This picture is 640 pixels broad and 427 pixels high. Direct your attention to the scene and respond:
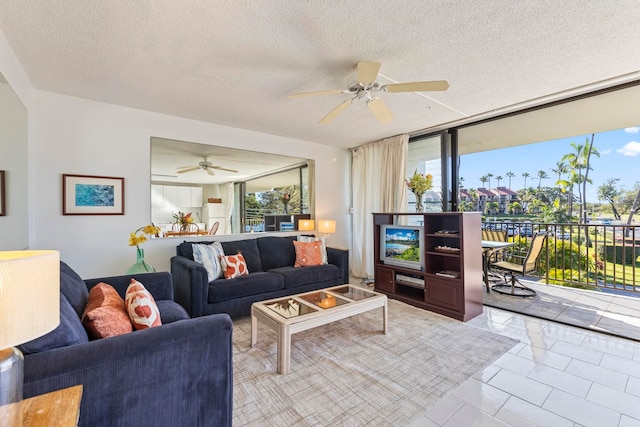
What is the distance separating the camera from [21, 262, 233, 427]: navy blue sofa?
1021 millimetres

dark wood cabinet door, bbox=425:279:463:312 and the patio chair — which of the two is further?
the patio chair

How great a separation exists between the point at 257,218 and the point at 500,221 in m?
4.13

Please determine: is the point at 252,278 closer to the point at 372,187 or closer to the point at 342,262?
the point at 342,262

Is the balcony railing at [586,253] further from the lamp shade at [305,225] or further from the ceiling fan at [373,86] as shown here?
the ceiling fan at [373,86]

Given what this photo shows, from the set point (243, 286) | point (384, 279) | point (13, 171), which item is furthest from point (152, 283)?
point (384, 279)

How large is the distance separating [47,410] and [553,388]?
2647 mm

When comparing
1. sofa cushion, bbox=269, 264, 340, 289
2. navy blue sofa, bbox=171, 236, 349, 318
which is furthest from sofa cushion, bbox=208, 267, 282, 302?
sofa cushion, bbox=269, 264, 340, 289

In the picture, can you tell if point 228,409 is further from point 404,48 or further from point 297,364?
point 404,48

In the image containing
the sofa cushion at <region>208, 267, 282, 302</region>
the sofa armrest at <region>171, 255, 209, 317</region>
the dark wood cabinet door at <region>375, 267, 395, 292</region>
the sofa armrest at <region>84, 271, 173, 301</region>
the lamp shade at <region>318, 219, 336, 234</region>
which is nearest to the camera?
the sofa armrest at <region>84, 271, 173, 301</region>

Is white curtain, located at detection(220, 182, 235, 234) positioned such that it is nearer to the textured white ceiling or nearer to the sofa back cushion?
the sofa back cushion

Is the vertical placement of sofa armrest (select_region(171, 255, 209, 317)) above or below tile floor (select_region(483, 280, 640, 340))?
above

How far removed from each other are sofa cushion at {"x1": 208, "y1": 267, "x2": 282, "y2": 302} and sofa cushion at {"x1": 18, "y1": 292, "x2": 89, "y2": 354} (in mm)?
1569

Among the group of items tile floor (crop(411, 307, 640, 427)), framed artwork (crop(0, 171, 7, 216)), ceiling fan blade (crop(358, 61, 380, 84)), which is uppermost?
ceiling fan blade (crop(358, 61, 380, 84))

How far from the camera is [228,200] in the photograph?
13.3ft
